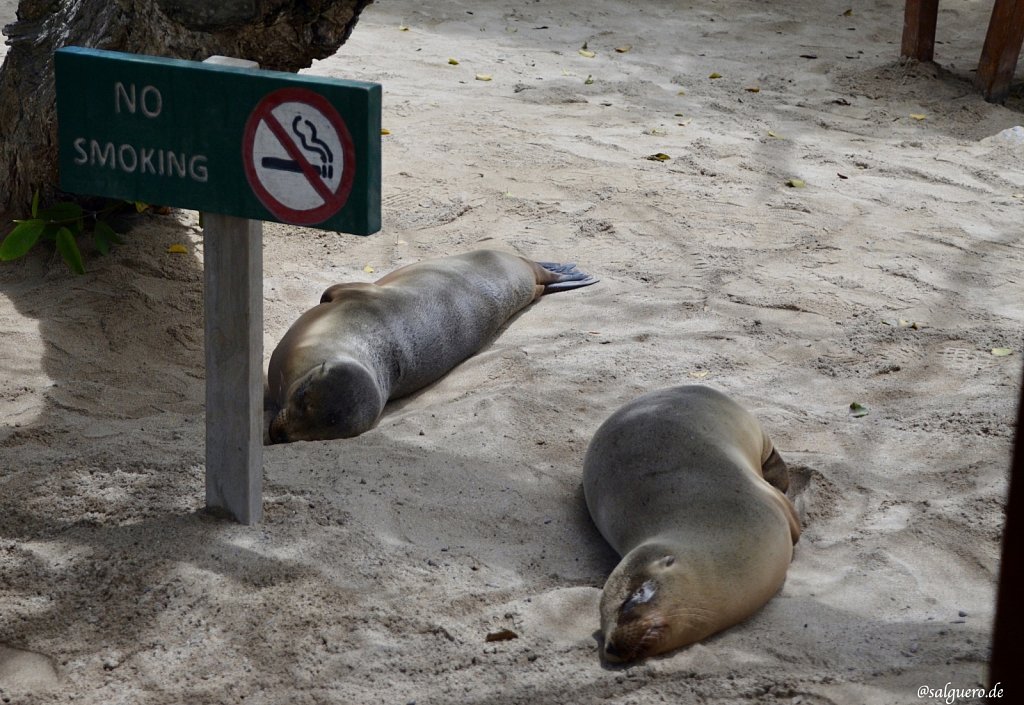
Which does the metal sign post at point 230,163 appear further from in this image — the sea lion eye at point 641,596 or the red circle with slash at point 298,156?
the sea lion eye at point 641,596

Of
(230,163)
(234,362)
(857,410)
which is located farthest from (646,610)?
(857,410)

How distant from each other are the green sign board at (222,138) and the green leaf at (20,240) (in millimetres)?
1893

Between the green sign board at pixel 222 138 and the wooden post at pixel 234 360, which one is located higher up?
the green sign board at pixel 222 138

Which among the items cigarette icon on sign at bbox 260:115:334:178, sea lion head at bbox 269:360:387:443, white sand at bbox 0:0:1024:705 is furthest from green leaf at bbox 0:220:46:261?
cigarette icon on sign at bbox 260:115:334:178

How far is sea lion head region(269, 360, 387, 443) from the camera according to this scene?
12.7ft

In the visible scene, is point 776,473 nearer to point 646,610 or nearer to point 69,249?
point 646,610

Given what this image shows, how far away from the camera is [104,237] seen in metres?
4.73

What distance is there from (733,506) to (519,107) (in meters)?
4.89

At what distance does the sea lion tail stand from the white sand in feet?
0.38

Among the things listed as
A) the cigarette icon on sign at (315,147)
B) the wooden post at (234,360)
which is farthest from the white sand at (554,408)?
the cigarette icon on sign at (315,147)

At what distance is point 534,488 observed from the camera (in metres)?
3.51

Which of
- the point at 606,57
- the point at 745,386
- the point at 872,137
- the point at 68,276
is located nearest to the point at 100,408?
the point at 68,276

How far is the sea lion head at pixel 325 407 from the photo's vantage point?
3.86 meters

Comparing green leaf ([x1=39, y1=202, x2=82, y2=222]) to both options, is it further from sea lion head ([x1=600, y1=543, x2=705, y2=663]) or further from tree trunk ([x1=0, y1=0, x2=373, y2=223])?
sea lion head ([x1=600, y1=543, x2=705, y2=663])
